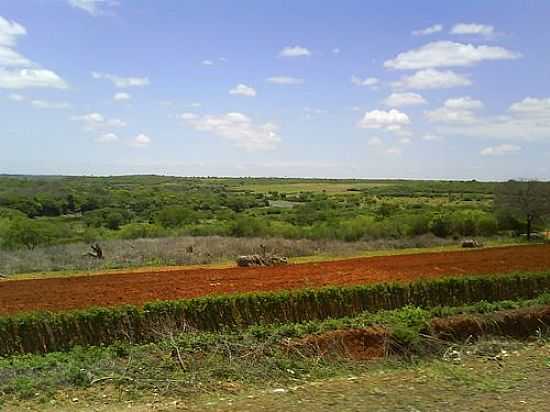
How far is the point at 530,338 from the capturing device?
13.7 m

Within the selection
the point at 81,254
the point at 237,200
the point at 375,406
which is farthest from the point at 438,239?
the point at 237,200

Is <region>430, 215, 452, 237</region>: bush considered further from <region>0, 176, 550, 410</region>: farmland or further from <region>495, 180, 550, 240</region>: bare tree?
<region>0, 176, 550, 410</region>: farmland

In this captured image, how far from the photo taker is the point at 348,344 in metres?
12.2

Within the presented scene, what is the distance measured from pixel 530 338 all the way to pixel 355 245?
22917mm

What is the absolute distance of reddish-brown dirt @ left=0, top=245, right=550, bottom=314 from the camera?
15.5m

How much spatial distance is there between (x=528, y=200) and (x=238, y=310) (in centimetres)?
3180

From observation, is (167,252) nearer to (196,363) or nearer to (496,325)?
(496,325)

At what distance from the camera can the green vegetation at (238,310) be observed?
39.4 feet

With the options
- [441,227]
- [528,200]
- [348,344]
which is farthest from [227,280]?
[528,200]

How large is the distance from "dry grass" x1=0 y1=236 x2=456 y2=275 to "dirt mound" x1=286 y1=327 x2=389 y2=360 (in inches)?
715

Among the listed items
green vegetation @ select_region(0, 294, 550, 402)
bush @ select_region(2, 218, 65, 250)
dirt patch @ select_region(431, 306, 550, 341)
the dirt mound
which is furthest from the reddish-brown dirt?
bush @ select_region(2, 218, 65, 250)

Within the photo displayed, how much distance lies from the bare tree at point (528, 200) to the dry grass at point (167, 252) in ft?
20.7

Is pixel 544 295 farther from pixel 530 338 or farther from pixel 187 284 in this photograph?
pixel 187 284

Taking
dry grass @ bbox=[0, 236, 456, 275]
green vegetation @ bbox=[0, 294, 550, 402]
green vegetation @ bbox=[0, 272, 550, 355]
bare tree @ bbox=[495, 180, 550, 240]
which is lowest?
dry grass @ bbox=[0, 236, 456, 275]
